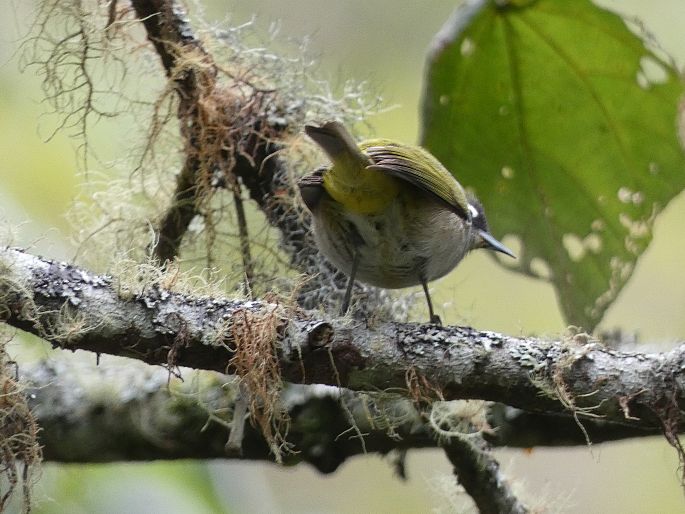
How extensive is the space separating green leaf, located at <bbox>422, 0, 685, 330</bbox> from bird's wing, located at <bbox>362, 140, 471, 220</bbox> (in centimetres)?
29

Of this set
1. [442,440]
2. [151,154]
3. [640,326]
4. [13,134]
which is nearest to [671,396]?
[442,440]

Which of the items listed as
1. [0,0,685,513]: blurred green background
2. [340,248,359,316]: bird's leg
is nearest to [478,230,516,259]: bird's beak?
[0,0,685,513]: blurred green background

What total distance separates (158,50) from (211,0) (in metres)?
1.59

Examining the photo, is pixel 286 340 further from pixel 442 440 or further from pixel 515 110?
pixel 515 110

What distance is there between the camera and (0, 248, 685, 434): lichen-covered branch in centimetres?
155

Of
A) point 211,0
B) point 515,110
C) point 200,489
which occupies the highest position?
point 211,0

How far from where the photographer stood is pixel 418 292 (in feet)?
8.70

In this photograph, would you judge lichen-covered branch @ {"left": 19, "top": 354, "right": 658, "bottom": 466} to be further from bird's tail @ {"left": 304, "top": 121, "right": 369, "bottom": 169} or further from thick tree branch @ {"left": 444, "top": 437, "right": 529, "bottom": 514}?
bird's tail @ {"left": 304, "top": 121, "right": 369, "bottom": 169}

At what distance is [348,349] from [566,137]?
141 centimetres

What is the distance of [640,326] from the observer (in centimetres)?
459

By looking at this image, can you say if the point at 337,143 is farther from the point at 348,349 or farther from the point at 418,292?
the point at 418,292

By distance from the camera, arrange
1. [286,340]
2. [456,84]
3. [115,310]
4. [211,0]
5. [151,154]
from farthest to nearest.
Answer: [211,0]
[456,84]
[151,154]
[286,340]
[115,310]

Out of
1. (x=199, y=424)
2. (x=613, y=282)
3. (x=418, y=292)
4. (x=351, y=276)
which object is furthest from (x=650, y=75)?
(x=199, y=424)

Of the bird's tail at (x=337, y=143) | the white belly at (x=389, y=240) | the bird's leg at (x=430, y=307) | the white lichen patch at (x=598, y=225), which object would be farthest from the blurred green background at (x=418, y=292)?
the bird's tail at (x=337, y=143)
